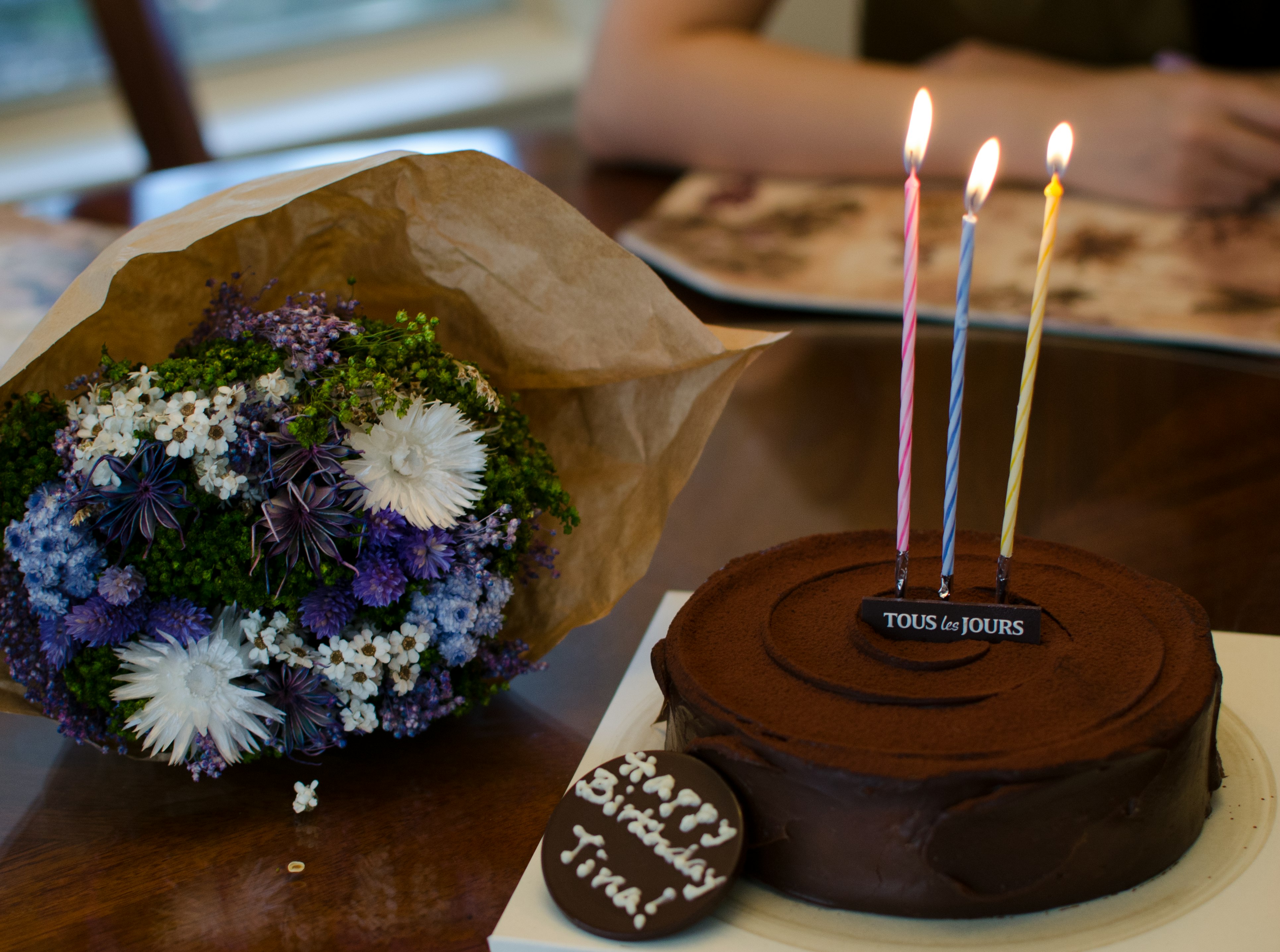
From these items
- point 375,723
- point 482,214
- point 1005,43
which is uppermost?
point 482,214

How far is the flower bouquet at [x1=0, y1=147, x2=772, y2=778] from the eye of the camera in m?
0.71

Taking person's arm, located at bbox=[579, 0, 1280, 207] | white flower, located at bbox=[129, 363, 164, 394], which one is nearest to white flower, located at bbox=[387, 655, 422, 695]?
white flower, located at bbox=[129, 363, 164, 394]

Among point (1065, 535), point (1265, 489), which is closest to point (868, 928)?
point (1065, 535)

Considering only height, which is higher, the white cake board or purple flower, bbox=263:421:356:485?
purple flower, bbox=263:421:356:485

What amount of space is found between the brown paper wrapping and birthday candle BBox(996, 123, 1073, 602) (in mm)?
220

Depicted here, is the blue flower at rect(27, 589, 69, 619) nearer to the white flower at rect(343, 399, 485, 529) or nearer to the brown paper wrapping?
the brown paper wrapping

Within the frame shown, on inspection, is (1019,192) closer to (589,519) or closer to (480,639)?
(589,519)

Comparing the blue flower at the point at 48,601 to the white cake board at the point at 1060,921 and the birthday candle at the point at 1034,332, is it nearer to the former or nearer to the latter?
the white cake board at the point at 1060,921

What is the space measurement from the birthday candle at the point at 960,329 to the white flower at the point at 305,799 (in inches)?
16.3

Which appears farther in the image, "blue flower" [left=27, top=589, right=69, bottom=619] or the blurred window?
the blurred window

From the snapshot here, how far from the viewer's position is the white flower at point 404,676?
0.74 m

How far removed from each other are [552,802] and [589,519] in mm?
250

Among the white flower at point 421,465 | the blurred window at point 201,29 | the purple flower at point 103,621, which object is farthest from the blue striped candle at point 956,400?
the blurred window at point 201,29

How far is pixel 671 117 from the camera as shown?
1.99m
